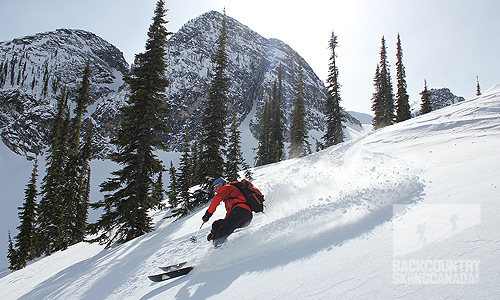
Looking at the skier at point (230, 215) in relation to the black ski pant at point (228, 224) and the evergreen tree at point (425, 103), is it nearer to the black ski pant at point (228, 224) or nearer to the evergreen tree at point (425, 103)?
the black ski pant at point (228, 224)

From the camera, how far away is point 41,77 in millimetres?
95562

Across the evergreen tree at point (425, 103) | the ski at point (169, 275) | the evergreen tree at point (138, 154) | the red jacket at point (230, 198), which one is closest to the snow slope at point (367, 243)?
the ski at point (169, 275)

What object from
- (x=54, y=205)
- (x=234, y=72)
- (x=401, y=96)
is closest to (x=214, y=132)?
(x=54, y=205)

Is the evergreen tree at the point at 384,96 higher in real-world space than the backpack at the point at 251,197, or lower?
higher

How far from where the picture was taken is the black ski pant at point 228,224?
5.68 metres

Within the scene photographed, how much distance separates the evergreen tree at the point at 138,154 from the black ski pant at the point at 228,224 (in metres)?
9.62

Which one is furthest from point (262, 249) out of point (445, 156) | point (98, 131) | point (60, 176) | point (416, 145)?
point (98, 131)

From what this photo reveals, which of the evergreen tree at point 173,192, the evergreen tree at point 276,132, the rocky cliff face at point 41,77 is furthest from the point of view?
the rocky cliff face at point 41,77

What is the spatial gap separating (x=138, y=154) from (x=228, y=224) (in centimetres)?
1097

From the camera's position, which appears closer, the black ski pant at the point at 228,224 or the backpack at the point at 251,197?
the black ski pant at the point at 228,224

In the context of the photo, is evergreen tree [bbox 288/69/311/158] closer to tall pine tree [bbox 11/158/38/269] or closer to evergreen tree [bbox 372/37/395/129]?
evergreen tree [bbox 372/37/395/129]

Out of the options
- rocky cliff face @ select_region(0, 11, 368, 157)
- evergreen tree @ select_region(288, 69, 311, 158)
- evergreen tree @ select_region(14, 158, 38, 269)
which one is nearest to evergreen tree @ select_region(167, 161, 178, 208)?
evergreen tree @ select_region(14, 158, 38, 269)

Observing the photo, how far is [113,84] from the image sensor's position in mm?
114250

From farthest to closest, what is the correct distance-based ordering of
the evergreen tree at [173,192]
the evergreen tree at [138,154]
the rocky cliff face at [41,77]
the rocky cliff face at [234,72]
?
the rocky cliff face at [234,72] < the rocky cliff face at [41,77] < the evergreen tree at [173,192] < the evergreen tree at [138,154]
